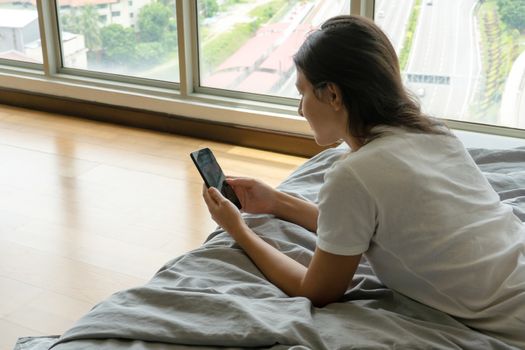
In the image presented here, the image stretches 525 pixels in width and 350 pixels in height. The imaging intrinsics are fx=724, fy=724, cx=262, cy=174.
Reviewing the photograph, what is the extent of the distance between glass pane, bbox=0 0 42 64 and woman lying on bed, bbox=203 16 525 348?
287cm

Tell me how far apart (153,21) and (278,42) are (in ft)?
2.19

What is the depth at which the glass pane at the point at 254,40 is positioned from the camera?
10.4 feet

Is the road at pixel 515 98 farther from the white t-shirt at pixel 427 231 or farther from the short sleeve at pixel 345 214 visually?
the short sleeve at pixel 345 214

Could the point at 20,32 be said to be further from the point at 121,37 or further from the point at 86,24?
the point at 121,37

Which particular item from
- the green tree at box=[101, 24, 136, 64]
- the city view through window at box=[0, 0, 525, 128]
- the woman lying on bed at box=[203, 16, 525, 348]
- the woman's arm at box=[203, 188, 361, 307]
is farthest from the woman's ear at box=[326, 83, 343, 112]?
the green tree at box=[101, 24, 136, 64]

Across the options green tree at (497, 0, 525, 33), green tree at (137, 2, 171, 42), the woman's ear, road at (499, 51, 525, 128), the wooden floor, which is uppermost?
the woman's ear

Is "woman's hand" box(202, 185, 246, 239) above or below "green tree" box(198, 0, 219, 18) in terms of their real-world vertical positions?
below

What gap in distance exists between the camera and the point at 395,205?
123 cm

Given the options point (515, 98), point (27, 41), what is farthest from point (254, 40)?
point (27, 41)

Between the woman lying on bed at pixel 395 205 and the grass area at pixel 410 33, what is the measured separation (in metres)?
1.60

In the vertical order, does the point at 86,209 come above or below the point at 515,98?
below

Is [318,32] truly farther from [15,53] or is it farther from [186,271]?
[15,53]

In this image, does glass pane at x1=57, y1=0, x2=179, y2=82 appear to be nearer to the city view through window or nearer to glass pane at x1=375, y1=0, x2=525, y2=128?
the city view through window

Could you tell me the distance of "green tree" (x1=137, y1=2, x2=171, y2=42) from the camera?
343 cm
